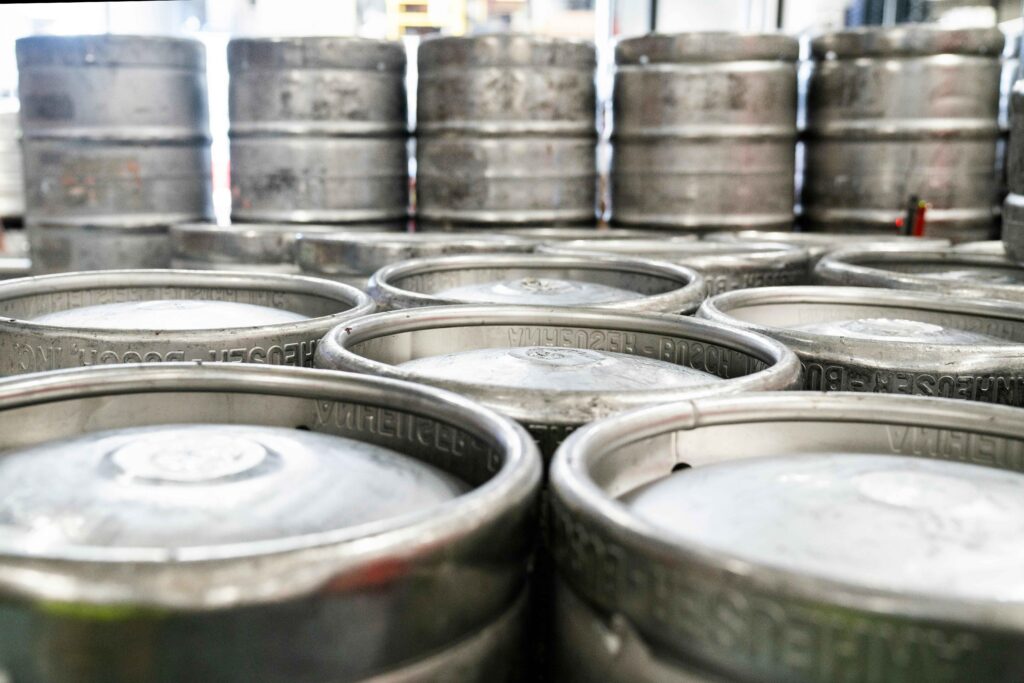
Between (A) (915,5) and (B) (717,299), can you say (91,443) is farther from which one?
(A) (915,5)

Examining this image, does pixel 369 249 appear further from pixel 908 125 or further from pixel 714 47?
pixel 908 125

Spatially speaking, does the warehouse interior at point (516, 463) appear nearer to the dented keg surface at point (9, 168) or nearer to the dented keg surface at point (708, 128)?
the dented keg surface at point (708, 128)

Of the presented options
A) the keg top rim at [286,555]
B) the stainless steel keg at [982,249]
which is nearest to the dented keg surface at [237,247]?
the stainless steel keg at [982,249]

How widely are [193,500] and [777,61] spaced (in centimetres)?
428

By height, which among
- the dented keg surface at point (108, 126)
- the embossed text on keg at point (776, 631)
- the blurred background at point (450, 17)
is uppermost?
the blurred background at point (450, 17)

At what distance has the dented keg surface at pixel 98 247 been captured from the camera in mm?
4801

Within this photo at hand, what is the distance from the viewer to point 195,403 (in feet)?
4.87

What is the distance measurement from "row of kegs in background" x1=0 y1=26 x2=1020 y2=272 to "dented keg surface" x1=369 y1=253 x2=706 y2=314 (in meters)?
1.97

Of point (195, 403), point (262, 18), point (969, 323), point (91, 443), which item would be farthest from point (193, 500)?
point (262, 18)

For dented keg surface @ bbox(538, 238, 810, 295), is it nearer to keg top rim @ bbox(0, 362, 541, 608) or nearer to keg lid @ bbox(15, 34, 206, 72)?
keg top rim @ bbox(0, 362, 541, 608)

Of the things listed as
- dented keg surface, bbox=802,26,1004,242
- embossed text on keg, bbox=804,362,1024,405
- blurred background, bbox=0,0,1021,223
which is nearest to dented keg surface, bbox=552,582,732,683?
embossed text on keg, bbox=804,362,1024,405

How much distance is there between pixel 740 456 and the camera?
1371 mm

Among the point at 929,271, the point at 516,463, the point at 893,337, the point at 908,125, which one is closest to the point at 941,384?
the point at 893,337

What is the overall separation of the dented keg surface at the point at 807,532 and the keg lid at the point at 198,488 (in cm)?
20
